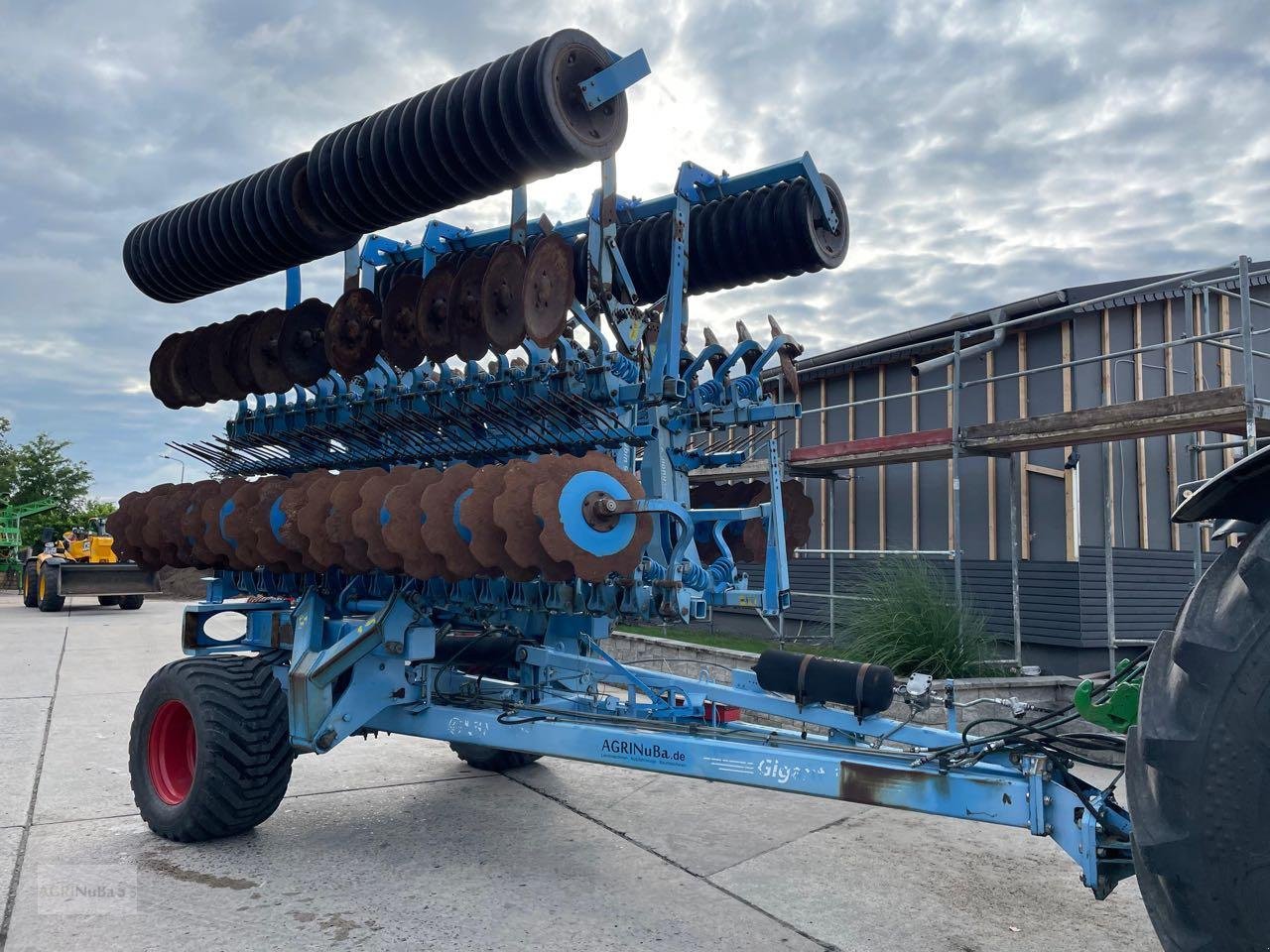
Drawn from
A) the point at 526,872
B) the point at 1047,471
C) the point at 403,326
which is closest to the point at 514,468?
the point at 403,326

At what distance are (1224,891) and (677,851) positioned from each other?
3.27m

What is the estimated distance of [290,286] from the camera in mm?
6352

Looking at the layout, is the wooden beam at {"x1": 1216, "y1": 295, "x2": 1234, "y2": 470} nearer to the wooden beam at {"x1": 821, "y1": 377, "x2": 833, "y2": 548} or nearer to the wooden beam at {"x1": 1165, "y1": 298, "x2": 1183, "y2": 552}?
the wooden beam at {"x1": 1165, "y1": 298, "x2": 1183, "y2": 552}

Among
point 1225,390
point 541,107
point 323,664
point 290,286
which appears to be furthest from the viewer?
point 1225,390

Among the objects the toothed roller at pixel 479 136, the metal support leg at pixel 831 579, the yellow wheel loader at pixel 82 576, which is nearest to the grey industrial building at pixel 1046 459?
the metal support leg at pixel 831 579

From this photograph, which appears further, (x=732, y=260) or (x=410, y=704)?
(x=732, y=260)

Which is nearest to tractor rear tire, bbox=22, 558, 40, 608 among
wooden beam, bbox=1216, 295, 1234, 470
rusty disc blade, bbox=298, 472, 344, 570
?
rusty disc blade, bbox=298, 472, 344, 570

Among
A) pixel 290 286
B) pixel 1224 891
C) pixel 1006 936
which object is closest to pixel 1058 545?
pixel 1006 936

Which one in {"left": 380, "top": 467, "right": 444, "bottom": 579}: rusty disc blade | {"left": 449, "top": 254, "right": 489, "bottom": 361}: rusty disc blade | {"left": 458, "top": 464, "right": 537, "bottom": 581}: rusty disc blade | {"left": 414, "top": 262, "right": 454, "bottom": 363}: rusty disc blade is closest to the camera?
{"left": 458, "top": 464, "right": 537, "bottom": 581}: rusty disc blade

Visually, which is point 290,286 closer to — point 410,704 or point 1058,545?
point 410,704

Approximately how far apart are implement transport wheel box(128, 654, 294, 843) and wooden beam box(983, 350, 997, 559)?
8.96 metres

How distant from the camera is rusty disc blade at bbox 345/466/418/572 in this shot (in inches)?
187

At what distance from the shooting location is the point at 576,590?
469cm

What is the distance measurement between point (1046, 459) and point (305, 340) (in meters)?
8.92
